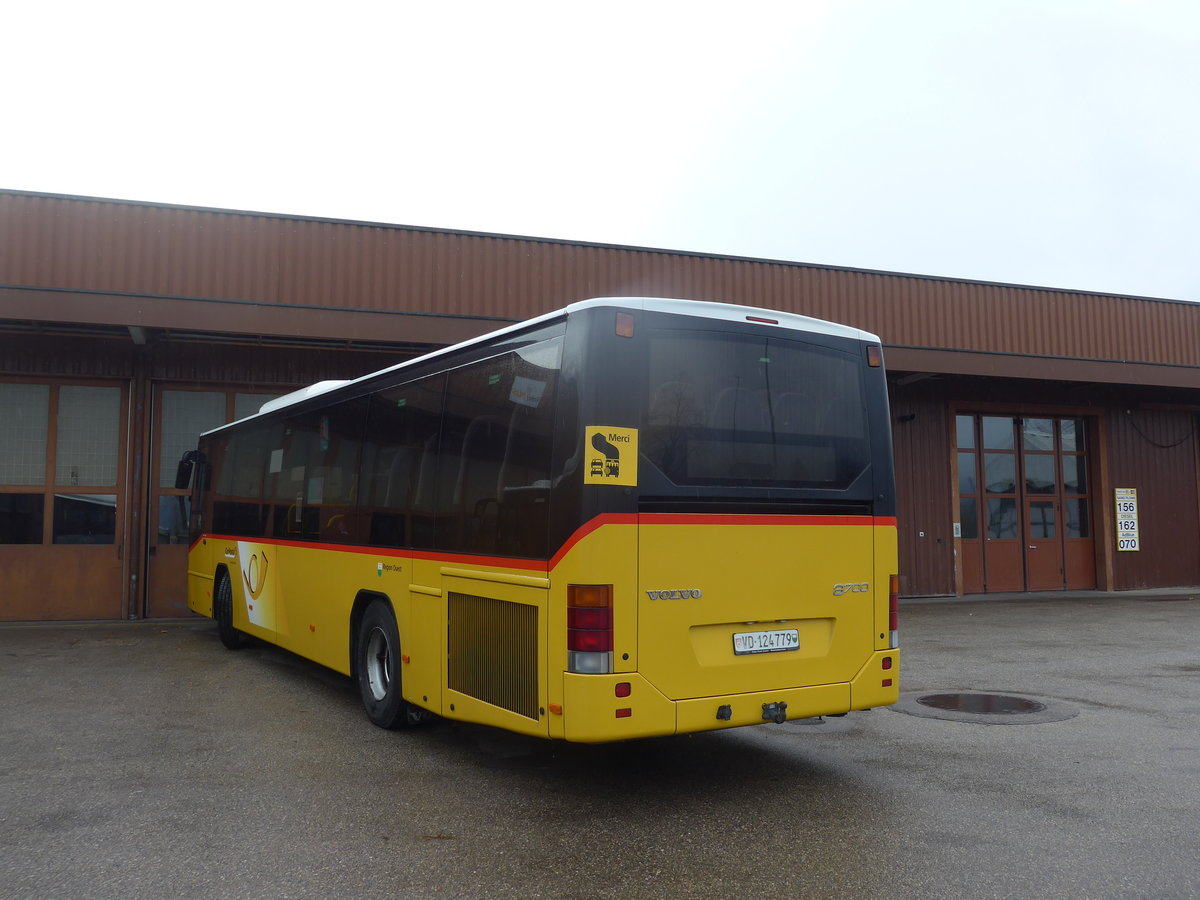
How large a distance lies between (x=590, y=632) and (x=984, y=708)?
451cm

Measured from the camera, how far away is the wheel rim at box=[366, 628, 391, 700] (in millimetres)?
7438

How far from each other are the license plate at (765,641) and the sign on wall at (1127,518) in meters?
16.7

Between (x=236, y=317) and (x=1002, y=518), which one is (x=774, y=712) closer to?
(x=236, y=317)

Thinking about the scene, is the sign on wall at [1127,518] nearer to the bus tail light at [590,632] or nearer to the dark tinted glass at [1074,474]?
the dark tinted glass at [1074,474]

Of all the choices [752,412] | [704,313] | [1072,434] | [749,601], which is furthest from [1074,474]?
[704,313]

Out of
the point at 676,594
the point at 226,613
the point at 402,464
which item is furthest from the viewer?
the point at 226,613

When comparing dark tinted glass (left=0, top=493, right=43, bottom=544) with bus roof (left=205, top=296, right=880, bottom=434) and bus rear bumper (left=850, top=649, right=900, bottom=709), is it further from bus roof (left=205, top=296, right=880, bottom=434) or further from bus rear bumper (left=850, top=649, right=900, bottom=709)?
bus rear bumper (left=850, top=649, right=900, bottom=709)

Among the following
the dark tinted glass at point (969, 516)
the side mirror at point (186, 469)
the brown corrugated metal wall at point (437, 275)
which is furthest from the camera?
the dark tinted glass at point (969, 516)

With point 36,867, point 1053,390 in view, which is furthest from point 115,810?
point 1053,390

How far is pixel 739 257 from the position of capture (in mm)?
16344

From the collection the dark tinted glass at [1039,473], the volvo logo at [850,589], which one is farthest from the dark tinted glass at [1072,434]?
the volvo logo at [850,589]

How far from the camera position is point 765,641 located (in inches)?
222

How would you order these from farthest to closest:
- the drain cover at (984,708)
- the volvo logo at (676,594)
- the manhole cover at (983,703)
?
the manhole cover at (983,703) → the drain cover at (984,708) → the volvo logo at (676,594)

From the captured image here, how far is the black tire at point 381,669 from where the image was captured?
7070mm
